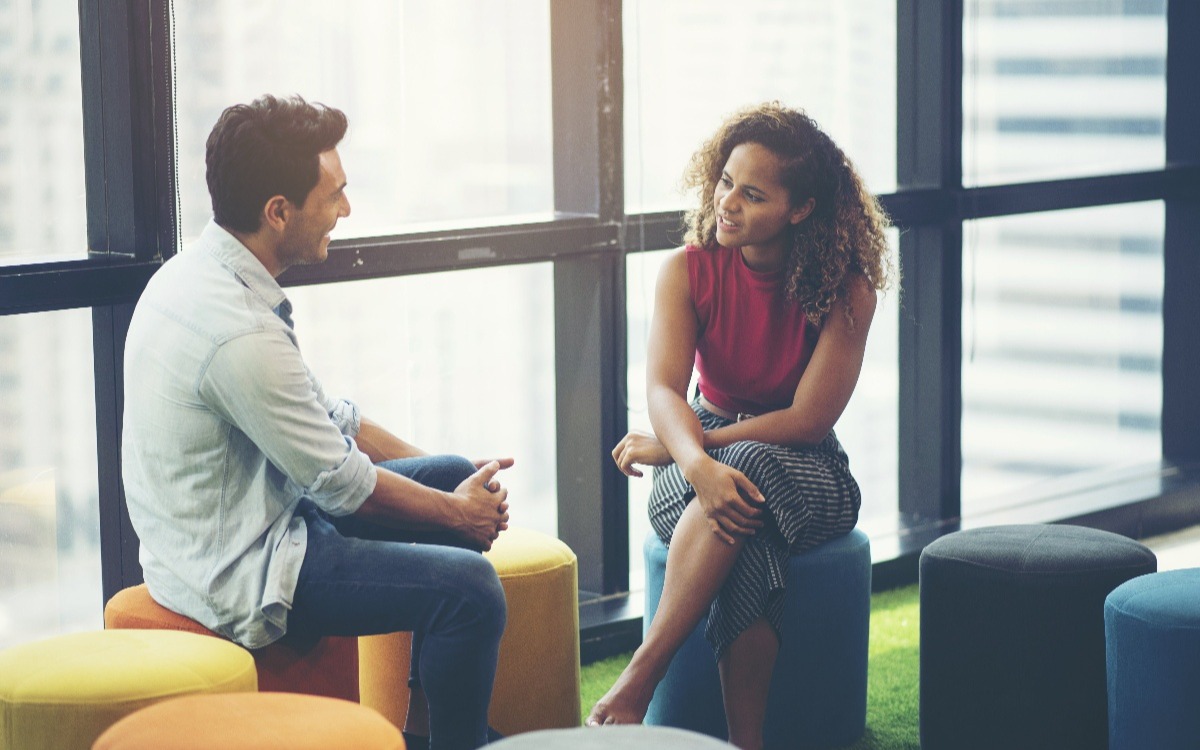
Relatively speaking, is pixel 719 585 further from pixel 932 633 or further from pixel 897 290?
pixel 897 290

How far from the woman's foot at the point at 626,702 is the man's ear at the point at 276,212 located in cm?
101

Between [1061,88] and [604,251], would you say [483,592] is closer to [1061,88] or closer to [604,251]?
[604,251]

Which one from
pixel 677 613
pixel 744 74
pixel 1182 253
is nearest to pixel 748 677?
pixel 677 613

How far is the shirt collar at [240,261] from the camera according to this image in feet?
8.02

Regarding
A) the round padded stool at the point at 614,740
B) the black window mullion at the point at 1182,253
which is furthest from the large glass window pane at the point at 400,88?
the black window mullion at the point at 1182,253

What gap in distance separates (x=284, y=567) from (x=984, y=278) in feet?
9.83

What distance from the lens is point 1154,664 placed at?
8.52 feet

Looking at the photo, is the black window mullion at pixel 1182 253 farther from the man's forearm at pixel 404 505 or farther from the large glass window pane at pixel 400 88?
the man's forearm at pixel 404 505

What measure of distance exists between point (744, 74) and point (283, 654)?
2215 mm

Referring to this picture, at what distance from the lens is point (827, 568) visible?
2.96 metres

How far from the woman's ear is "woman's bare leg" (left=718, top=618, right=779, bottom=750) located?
0.79 metres

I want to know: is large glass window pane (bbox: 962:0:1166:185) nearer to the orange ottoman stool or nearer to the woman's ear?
the woman's ear

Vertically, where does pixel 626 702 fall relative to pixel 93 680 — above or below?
below

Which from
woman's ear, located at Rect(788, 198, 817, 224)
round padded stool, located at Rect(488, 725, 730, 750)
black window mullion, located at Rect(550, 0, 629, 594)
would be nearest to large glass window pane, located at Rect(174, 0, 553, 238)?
black window mullion, located at Rect(550, 0, 629, 594)
